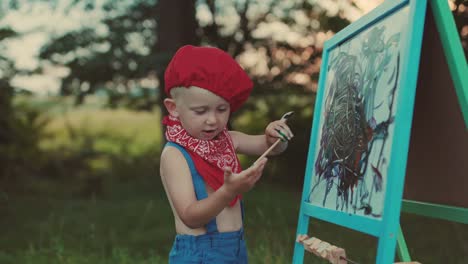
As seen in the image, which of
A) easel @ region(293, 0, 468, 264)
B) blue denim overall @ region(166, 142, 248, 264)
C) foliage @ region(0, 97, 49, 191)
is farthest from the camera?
foliage @ region(0, 97, 49, 191)

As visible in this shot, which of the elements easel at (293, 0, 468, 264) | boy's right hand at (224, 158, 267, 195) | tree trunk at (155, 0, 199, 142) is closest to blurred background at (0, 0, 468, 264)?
tree trunk at (155, 0, 199, 142)

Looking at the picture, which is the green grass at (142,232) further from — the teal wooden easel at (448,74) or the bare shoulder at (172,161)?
the bare shoulder at (172,161)

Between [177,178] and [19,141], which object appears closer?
[177,178]

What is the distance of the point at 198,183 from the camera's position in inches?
92.7

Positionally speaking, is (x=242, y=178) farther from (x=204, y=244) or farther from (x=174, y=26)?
(x=174, y=26)

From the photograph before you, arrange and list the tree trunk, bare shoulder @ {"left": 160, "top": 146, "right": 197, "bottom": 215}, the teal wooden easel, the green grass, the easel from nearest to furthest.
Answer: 1. the easel
2. the teal wooden easel
3. bare shoulder @ {"left": 160, "top": 146, "right": 197, "bottom": 215}
4. the green grass
5. the tree trunk

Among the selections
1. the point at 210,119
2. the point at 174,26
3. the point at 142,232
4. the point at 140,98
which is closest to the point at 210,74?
the point at 210,119

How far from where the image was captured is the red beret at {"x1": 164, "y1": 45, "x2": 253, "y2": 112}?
7.55ft

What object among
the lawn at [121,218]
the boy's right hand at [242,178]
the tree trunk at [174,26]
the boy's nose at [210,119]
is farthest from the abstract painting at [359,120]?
the tree trunk at [174,26]

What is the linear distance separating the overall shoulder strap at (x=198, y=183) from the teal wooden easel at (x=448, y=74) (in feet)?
2.78

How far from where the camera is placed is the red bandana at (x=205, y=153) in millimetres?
2377

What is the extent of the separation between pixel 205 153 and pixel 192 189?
0.59 ft

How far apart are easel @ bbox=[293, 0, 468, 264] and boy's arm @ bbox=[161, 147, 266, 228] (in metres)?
0.42

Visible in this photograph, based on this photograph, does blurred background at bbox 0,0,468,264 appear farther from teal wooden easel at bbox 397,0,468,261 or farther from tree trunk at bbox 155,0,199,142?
teal wooden easel at bbox 397,0,468,261
